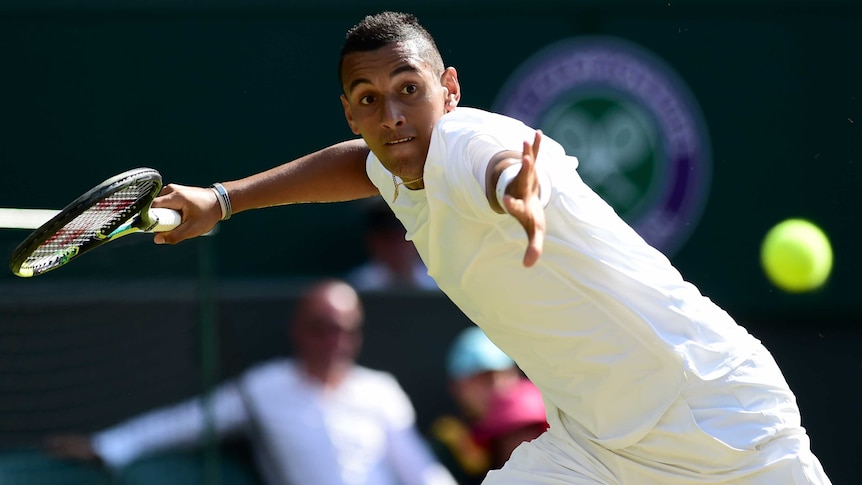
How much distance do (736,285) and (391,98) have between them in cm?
408

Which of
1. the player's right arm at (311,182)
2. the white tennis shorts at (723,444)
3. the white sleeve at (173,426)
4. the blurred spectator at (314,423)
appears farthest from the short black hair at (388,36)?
the white sleeve at (173,426)

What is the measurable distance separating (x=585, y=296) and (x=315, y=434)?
9.74 ft

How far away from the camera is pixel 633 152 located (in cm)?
702

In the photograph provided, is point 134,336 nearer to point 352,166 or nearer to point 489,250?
point 352,166

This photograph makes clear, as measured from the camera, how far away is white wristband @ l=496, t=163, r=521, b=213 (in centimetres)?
278

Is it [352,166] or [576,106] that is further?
[576,106]

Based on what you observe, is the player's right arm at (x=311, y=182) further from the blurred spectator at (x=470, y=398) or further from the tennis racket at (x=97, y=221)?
the blurred spectator at (x=470, y=398)

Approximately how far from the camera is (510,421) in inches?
228

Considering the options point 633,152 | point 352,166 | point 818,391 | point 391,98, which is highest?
point 391,98

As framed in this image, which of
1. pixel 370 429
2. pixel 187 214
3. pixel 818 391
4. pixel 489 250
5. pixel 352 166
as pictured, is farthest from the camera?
pixel 818 391

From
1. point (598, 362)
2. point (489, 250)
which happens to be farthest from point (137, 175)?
point (598, 362)

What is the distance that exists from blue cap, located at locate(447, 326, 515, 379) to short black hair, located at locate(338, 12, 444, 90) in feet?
8.77

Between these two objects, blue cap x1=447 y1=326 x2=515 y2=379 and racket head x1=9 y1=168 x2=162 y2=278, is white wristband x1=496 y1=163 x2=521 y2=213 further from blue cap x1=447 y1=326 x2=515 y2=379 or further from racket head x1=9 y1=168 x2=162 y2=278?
blue cap x1=447 y1=326 x2=515 y2=379

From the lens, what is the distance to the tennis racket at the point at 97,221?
130 inches
